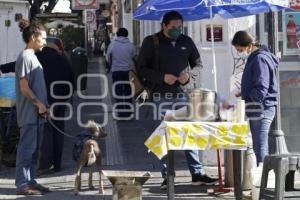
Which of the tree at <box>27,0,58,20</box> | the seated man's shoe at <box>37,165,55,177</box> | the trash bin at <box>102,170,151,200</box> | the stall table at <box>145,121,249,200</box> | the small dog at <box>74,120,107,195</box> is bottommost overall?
the seated man's shoe at <box>37,165,55,177</box>

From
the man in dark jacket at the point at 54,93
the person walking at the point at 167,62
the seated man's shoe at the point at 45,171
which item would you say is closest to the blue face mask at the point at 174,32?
the person walking at the point at 167,62

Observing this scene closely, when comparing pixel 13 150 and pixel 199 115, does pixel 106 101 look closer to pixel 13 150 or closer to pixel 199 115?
pixel 13 150

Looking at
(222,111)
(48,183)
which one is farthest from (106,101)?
(222,111)

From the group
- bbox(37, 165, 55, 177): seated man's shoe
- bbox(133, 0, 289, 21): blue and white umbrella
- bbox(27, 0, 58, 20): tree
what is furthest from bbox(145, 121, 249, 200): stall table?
bbox(27, 0, 58, 20): tree

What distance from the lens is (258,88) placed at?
7.43 meters

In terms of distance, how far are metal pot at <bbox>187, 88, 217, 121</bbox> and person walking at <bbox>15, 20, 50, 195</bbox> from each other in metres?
1.87

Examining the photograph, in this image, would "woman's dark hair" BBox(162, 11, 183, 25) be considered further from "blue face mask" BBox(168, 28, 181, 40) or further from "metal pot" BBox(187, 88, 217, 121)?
"metal pot" BBox(187, 88, 217, 121)

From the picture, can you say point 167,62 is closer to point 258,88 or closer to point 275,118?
point 258,88

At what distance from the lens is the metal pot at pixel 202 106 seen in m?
6.89

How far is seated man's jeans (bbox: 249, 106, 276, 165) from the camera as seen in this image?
764 centimetres

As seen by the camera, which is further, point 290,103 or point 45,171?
point 290,103

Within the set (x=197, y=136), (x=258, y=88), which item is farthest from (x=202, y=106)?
(x=258, y=88)

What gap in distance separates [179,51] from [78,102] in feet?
32.4

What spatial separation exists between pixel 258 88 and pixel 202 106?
846 millimetres
